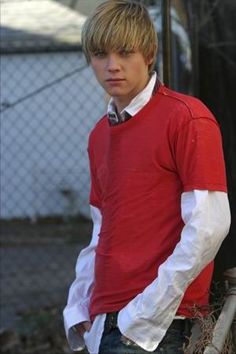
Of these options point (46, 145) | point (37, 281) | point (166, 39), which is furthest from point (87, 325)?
point (46, 145)

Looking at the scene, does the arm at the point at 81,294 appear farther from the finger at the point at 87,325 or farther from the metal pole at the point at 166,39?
the metal pole at the point at 166,39

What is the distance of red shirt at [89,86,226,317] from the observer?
242 centimetres

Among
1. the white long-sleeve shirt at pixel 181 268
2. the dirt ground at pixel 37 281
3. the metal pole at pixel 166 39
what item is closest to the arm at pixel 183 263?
the white long-sleeve shirt at pixel 181 268

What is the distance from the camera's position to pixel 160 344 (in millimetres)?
2500

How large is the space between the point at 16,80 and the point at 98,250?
8640 mm

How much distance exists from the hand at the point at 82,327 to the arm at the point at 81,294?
0.5 inches

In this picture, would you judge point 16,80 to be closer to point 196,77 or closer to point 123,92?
point 196,77

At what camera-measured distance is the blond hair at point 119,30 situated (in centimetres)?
248

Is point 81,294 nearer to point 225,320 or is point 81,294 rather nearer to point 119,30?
point 225,320

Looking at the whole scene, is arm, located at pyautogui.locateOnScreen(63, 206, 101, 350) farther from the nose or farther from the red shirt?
the nose

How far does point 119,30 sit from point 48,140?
30.5 ft

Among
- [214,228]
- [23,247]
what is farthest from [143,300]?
[23,247]

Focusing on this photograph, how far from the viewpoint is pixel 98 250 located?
2.70 m

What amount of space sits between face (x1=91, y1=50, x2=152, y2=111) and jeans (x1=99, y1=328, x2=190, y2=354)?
768 mm
